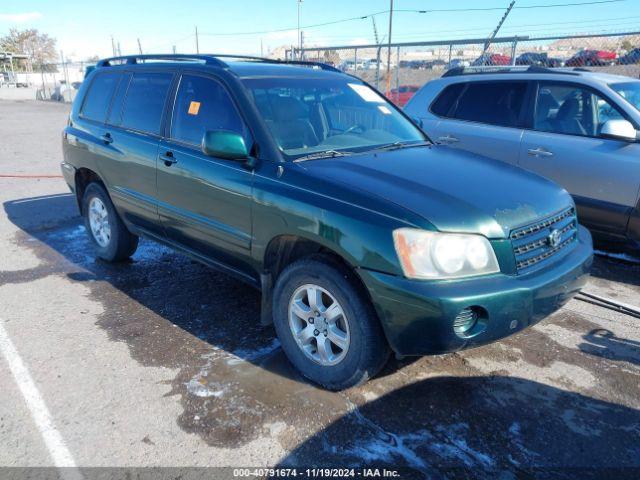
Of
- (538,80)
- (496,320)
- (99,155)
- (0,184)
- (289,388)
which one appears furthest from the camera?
(0,184)

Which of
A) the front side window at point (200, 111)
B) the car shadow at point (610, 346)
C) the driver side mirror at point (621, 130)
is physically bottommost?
the car shadow at point (610, 346)

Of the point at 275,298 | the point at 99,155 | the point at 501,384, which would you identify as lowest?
the point at 501,384

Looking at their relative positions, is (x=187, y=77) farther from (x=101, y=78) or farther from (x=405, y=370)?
(x=405, y=370)

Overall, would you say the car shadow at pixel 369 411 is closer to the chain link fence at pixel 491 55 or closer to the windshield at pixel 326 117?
the windshield at pixel 326 117

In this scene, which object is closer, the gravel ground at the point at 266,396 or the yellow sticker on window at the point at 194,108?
the gravel ground at the point at 266,396

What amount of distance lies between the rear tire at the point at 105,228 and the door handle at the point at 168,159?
124 cm

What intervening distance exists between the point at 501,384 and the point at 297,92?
240 cm

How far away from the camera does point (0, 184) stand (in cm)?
880

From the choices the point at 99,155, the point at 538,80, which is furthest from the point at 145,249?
the point at 538,80

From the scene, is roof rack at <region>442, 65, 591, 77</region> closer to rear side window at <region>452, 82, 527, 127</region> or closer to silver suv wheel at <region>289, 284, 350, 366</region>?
rear side window at <region>452, 82, 527, 127</region>

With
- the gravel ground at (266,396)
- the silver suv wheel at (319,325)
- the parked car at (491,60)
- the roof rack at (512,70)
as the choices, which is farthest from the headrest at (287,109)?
the parked car at (491,60)

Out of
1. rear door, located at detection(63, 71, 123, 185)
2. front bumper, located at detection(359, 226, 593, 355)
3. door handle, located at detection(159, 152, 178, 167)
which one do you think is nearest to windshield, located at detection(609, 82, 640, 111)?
front bumper, located at detection(359, 226, 593, 355)

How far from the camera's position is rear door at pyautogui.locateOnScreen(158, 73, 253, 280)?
3473 millimetres

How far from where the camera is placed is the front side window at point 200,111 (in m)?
3.62
